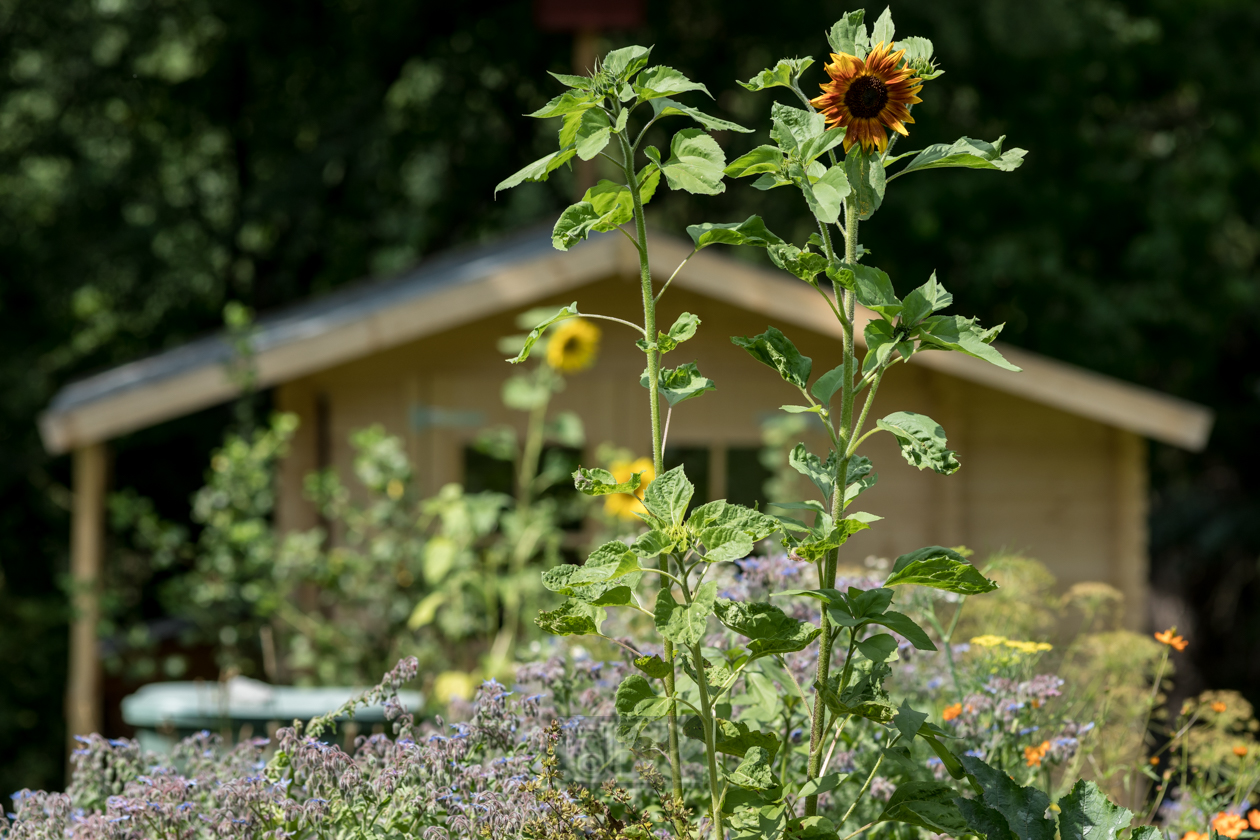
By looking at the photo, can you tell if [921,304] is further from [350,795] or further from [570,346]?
[570,346]

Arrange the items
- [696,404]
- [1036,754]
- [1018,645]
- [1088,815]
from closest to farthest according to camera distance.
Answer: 1. [1088,815]
2. [1036,754]
3. [1018,645]
4. [696,404]

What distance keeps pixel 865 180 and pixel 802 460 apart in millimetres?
343

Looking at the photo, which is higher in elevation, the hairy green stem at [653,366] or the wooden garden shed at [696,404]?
the wooden garden shed at [696,404]

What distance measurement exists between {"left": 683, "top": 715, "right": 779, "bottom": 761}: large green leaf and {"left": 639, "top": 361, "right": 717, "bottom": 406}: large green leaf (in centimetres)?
40

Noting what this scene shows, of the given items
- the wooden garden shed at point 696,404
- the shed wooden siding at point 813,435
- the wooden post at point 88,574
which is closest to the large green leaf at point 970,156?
the wooden garden shed at point 696,404

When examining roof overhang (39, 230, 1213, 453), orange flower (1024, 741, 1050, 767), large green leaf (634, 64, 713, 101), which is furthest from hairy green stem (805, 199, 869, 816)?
roof overhang (39, 230, 1213, 453)

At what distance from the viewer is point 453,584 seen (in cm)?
473

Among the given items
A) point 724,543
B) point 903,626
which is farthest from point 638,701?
point 903,626

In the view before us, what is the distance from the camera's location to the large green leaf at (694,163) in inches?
58.7

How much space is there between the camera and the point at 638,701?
1.50 metres

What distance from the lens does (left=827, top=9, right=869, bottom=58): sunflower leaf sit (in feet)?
5.13

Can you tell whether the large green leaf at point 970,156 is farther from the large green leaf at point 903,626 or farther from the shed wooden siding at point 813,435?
the shed wooden siding at point 813,435

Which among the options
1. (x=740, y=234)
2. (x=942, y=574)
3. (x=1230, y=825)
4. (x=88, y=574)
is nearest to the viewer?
(x=942, y=574)

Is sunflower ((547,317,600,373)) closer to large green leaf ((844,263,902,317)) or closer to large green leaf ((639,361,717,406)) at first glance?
large green leaf ((639,361,717,406))
